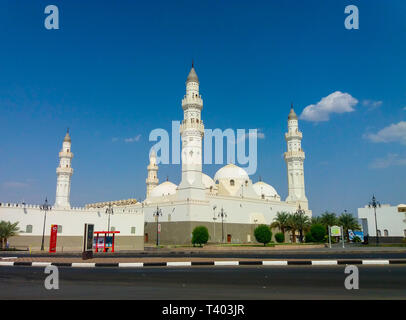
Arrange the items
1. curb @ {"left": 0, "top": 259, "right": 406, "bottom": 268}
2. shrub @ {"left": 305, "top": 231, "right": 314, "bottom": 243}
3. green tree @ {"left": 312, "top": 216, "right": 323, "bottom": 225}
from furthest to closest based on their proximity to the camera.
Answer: green tree @ {"left": 312, "top": 216, "right": 323, "bottom": 225}, shrub @ {"left": 305, "top": 231, "right": 314, "bottom": 243}, curb @ {"left": 0, "top": 259, "right": 406, "bottom": 268}

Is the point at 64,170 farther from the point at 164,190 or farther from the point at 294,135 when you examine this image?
the point at 294,135

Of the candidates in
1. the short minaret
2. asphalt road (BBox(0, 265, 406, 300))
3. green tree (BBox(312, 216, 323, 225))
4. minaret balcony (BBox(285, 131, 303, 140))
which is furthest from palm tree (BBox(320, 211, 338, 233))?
asphalt road (BBox(0, 265, 406, 300))

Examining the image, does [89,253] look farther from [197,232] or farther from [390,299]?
[197,232]

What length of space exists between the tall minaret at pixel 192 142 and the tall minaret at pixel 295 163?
23.0 meters

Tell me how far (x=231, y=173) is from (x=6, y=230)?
124 ft

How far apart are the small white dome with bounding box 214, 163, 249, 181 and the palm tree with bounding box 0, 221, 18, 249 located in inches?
1415

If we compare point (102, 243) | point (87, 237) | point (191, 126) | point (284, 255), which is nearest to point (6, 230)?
point (102, 243)

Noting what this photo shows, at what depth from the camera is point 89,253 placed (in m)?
22.1

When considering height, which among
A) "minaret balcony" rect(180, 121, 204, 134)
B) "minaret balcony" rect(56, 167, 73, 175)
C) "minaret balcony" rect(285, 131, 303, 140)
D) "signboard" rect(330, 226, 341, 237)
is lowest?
"signboard" rect(330, 226, 341, 237)

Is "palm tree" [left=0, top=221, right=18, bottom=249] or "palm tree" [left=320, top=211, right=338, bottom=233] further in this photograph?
"palm tree" [left=320, top=211, right=338, bottom=233]

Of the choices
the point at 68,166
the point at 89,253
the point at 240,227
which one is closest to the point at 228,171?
the point at 240,227

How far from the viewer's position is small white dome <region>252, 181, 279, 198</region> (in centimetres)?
7225

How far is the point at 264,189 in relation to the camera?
73062mm

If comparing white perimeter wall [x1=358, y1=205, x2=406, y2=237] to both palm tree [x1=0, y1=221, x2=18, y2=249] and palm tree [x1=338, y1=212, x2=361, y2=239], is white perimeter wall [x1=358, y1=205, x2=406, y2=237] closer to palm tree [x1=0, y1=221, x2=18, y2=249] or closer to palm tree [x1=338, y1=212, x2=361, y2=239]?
palm tree [x1=338, y1=212, x2=361, y2=239]
